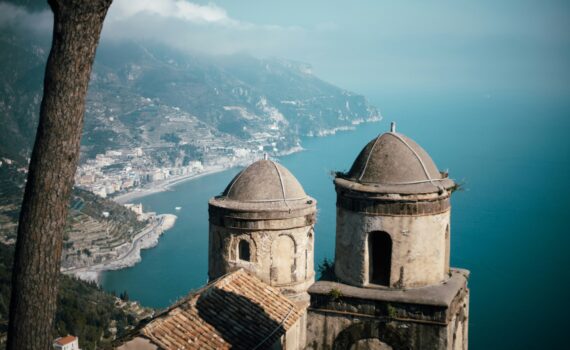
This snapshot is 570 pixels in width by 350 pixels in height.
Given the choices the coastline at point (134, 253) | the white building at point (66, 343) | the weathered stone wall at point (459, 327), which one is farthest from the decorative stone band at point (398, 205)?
the coastline at point (134, 253)

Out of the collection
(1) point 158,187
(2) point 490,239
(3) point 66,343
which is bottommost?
(1) point 158,187

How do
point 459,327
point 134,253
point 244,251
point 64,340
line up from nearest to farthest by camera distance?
point 459,327 → point 244,251 → point 64,340 → point 134,253

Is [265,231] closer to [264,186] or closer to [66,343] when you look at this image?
[264,186]

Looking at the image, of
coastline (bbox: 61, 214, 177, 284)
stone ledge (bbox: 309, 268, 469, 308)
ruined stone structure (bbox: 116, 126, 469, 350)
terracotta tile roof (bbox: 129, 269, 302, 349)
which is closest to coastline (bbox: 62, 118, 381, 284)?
coastline (bbox: 61, 214, 177, 284)

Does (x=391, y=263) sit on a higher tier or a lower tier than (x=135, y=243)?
higher

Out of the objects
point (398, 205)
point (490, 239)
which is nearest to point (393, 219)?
point (398, 205)

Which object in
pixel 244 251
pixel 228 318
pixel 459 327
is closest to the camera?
pixel 459 327

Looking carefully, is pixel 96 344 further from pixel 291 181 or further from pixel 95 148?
pixel 95 148

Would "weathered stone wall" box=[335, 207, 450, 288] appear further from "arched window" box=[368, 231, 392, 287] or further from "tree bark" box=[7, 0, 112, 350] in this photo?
"tree bark" box=[7, 0, 112, 350]
